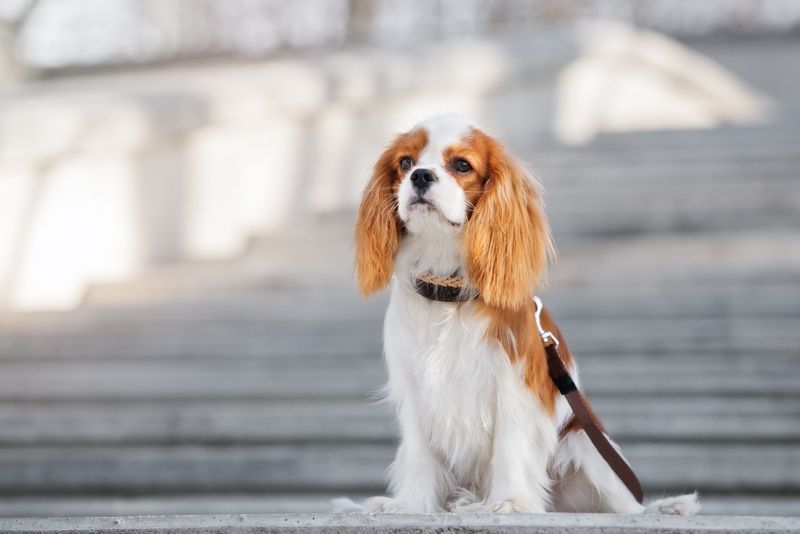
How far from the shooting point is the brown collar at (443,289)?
2475 millimetres

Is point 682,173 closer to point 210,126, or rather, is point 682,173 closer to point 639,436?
point 210,126

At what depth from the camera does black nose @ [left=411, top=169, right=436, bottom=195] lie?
2420 mm

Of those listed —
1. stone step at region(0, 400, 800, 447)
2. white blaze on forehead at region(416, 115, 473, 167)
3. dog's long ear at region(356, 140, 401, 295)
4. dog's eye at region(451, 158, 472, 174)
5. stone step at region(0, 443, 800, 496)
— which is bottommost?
stone step at region(0, 443, 800, 496)

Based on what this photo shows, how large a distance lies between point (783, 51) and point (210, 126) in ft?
34.1

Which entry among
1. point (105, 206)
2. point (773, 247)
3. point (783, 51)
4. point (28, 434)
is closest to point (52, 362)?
point (28, 434)

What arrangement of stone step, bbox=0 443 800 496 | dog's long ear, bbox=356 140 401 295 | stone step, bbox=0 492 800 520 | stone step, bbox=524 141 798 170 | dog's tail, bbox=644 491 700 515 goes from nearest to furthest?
dog's tail, bbox=644 491 700 515 < dog's long ear, bbox=356 140 401 295 < stone step, bbox=0 492 800 520 < stone step, bbox=0 443 800 496 < stone step, bbox=524 141 798 170

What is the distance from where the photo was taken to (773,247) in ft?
16.0

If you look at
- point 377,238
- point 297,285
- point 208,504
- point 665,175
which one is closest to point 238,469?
point 208,504

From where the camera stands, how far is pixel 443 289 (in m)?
2.48

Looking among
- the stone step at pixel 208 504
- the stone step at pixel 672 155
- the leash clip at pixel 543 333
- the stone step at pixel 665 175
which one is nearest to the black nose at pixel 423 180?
the leash clip at pixel 543 333

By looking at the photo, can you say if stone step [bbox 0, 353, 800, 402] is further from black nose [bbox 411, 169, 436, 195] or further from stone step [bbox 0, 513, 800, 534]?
stone step [bbox 0, 513, 800, 534]

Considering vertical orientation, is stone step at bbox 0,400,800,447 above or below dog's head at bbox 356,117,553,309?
below

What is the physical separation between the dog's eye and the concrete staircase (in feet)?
3.91

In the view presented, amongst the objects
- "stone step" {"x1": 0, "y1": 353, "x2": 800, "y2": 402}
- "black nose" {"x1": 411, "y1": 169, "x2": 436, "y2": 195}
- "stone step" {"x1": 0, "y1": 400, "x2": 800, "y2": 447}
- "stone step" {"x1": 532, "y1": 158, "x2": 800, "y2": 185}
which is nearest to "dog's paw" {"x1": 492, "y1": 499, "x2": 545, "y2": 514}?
"black nose" {"x1": 411, "y1": 169, "x2": 436, "y2": 195}
